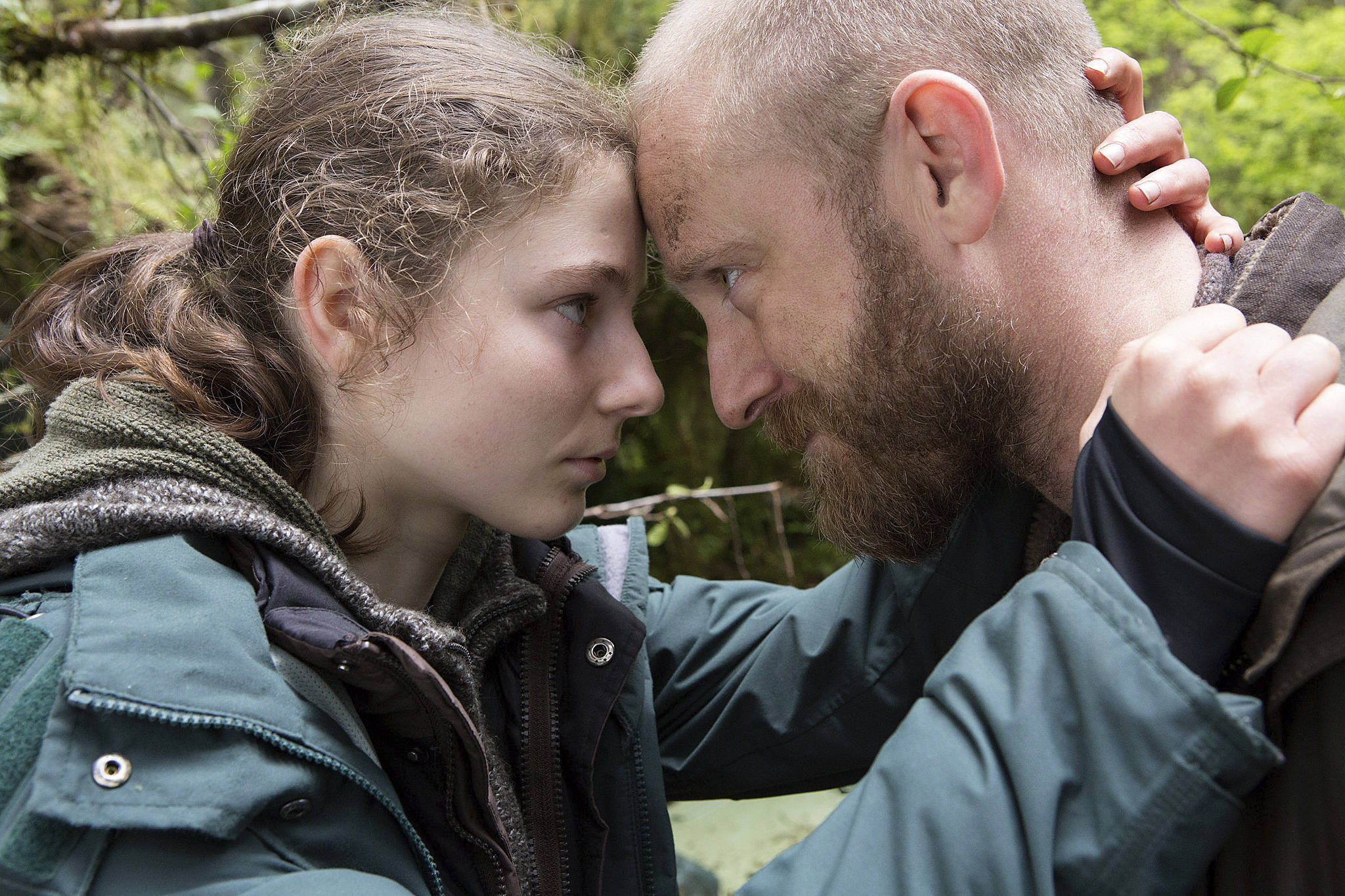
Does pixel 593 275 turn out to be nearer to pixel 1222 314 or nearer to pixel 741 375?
pixel 741 375

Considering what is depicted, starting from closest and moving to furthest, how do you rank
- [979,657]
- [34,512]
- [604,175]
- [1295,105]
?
[979,657] < [34,512] < [604,175] < [1295,105]

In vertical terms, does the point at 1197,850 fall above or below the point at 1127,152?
below

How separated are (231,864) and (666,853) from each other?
99 centimetres

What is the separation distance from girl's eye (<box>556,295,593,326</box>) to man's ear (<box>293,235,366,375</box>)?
0.37m

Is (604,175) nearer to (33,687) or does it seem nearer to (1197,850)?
(33,687)

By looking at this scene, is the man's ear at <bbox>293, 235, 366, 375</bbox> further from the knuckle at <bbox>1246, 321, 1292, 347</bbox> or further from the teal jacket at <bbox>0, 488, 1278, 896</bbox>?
the knuckle at <bbox>1246, 321, 1292, 347</bbox>

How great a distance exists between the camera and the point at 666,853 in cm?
205

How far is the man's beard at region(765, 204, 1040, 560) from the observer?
186 cm

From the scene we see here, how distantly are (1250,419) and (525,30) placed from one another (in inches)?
123

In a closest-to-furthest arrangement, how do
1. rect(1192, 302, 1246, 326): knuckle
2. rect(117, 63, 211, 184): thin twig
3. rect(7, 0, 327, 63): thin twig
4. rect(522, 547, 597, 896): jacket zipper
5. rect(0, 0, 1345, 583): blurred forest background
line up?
rect(1192, 302, 1246, 326): knuckle, rect(522, 547, 597, 896): jacket zipper, rect(7, 0, 327, 63): thin twig, rect(0, 0, 1345, 583): blurred forest background, rect(117, 63, 211, 184): thin twig

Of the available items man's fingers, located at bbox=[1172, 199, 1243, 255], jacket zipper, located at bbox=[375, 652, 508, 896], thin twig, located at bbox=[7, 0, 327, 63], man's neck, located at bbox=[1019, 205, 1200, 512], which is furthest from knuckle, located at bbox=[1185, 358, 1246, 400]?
thin twig, located at bbox=[7, 0, 327, 63]

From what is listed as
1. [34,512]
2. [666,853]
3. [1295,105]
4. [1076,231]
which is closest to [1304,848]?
[1076,231]

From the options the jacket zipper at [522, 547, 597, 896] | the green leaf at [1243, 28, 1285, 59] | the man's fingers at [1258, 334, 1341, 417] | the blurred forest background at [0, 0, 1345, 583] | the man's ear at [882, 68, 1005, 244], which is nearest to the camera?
the man's fingers at [1258, 334, 1341, 417]

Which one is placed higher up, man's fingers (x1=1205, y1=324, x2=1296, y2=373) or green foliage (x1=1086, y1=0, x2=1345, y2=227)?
man's fingers (x1=1205, y1=324, x2=1296, y2=373)
